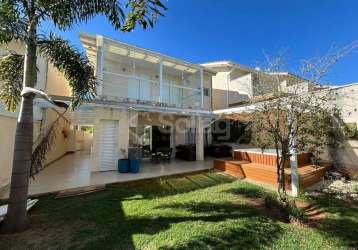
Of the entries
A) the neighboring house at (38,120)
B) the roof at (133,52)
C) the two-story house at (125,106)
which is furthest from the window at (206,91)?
the neighboring house at (38,120)

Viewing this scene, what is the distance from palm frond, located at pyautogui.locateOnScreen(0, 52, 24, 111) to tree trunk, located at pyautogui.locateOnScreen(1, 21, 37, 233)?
1507 mm

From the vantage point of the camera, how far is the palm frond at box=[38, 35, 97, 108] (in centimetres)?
595

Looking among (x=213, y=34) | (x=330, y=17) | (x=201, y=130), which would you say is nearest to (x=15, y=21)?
(x=201, y=130)

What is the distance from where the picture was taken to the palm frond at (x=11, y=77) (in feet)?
20.6

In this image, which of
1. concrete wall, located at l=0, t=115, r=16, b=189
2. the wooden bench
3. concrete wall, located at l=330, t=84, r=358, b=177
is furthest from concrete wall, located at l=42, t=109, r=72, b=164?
concrete wall, located at l=330, t=84, r=358, b=177

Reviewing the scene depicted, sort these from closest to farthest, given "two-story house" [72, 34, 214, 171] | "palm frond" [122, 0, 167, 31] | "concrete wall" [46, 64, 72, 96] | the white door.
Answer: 1. "palm frond" [122, 0, 167, 31]
2. "two-story house" [72, 34, 214, 171]
3. the white door
4. "concrete wall" [46, 64, 72, 96]

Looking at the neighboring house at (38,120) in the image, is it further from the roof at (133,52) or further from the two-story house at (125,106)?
the roof at (133,52)

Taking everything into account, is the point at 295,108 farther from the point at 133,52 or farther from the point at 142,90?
the point at 142,90

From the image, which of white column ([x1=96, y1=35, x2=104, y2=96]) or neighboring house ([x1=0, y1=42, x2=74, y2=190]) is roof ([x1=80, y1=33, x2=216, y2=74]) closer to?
white column ([x1=96, y1=35, x2=104, y2=96])

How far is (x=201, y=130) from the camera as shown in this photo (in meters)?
15.9

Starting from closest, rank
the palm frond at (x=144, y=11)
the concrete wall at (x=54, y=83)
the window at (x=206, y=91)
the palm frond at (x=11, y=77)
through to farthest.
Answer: the palm frond at (x=144, y=11), the palm frond at (x=11, y=77), the concrete wall at (x=54, y=83), the window at (x=206, y=91)

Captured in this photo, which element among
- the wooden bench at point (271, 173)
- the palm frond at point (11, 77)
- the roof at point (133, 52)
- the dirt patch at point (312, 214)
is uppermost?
the roof at point (133, 52)

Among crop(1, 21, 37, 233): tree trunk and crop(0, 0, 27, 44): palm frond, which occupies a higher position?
crop(0, 0, 27, 44): palm frond

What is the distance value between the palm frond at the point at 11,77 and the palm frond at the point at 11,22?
4.08 ft
